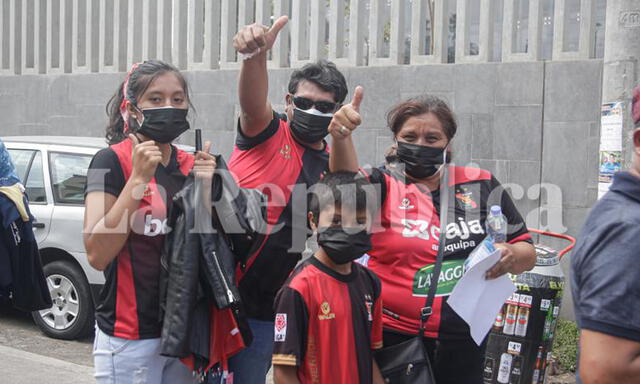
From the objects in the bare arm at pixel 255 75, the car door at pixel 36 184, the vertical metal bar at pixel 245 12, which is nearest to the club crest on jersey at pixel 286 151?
the bare arm at pixel 255 75

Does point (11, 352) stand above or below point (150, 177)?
below

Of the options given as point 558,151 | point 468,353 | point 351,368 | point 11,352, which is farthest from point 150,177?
point 558,151

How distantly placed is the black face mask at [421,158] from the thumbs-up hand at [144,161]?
105 cm

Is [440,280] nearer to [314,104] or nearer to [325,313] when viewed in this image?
[325,313]

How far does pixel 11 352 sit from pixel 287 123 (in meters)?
3.93

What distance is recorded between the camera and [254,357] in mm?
3412

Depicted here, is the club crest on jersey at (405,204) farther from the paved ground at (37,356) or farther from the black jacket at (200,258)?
the paved ground at (37,356)

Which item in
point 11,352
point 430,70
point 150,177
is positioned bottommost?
point 11,352

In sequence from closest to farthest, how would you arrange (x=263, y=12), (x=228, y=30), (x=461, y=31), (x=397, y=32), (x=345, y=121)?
1. (x=345, y=121)
2. (x=461, y=31)
3. (x=397, y=32)
4. (x=263, y=12)
5. (x=228, y=30)

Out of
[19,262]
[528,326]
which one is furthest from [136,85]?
[528,326]

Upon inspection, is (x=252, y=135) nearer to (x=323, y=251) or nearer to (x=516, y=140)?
(x=323, y=251)

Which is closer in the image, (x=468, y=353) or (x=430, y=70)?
(x=468, y=353)

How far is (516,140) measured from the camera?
7.45 metres

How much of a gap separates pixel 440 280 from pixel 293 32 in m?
6.14
